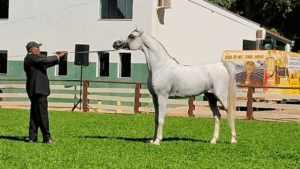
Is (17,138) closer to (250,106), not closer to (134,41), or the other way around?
(134,41)

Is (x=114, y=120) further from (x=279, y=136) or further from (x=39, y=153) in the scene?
(x=39, y=153)

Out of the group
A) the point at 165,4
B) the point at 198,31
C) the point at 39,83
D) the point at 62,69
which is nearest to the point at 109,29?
the point at 165,4

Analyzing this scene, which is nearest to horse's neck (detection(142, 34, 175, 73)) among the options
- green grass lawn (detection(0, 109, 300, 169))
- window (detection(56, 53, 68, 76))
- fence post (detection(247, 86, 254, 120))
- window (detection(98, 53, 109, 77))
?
green grass lawn (detection(0, 109, 300, 169))

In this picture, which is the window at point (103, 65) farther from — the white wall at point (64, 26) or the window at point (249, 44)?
the window at point (249, 44)

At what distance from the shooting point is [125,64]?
2758 centimetres

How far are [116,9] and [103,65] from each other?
2613 mm

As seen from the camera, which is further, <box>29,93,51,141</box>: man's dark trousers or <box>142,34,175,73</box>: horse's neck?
<box>142,34,175,73</box>: horse's neck

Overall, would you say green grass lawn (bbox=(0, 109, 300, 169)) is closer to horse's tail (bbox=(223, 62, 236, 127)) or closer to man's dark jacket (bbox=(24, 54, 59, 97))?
horse's tail (bbox=(223, 62, 236, 127))

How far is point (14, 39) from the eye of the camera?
29.4m

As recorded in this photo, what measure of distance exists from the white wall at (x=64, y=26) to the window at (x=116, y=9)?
10.6 inches

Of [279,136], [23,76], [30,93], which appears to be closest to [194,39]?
[23,76]

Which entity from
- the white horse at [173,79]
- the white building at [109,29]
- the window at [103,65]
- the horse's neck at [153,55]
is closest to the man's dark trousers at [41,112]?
the white horse at [173,79]

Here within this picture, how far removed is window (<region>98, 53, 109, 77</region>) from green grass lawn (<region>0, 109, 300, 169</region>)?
1082 cm

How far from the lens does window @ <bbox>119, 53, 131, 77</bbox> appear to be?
1081 inches
